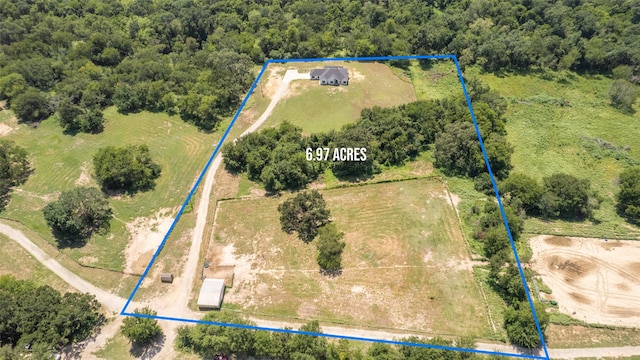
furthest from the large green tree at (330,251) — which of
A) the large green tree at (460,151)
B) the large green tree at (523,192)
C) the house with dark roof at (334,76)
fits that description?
the house with dark roof at (334,76)

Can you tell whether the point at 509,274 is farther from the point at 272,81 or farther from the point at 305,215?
the point at 272,81

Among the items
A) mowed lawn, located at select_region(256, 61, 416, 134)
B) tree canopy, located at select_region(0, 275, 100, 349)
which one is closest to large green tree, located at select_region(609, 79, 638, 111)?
mowed lawn, located at select_region(256, 61, 416, 134)

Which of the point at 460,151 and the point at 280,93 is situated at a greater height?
the point at 460,151

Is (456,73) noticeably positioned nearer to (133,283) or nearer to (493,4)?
(493,4)

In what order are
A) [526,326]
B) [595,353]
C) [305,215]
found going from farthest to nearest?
[305,215], [595,353], [526,326]

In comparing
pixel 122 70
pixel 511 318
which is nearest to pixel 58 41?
pixel 122 70

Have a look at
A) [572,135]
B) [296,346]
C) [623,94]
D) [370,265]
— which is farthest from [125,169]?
[623,94]

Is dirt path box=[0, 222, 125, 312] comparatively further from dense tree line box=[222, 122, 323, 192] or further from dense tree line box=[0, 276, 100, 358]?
dense tree line box=[222, 122, 323, 192]
